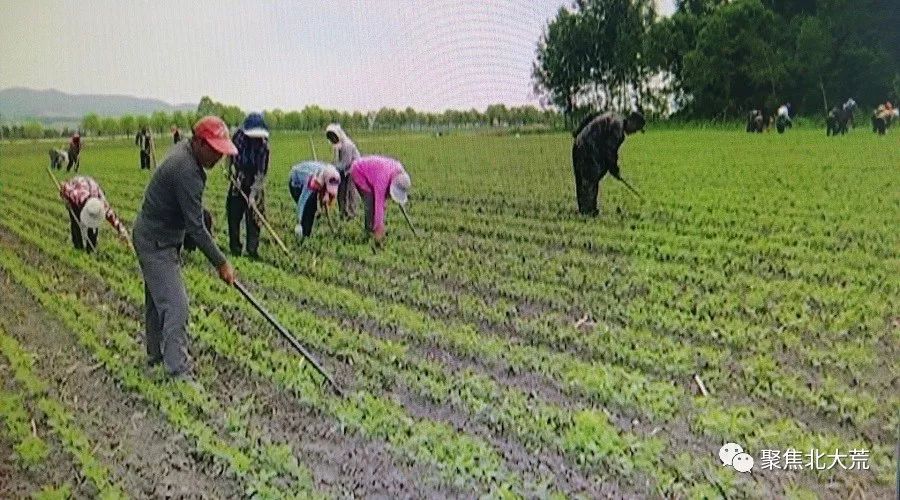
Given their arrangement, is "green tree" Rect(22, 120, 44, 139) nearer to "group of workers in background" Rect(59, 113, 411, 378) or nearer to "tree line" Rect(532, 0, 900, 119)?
"group of workers in background" Rect(59, 113, 411, 378)

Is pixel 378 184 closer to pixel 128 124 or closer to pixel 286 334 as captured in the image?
pixel 286 334

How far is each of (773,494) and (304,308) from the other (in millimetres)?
999

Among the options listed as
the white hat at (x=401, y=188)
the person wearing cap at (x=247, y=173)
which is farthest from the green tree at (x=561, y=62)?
the person wearing cap at (x=247, y=173)

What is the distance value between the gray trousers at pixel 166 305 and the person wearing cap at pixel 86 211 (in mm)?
121

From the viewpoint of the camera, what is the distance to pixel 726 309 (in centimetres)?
193

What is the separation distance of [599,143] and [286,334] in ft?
2.45

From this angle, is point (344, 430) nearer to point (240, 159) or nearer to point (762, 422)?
point (240, 159)

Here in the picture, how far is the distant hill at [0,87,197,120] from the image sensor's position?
2125mm

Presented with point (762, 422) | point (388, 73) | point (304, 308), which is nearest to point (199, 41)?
point (388, 73)

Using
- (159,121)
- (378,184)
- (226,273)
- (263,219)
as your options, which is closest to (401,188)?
(378,184)

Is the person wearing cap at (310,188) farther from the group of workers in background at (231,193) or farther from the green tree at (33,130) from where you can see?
the green tree at (33,130)

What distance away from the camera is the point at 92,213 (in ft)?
7.10

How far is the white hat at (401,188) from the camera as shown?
2086 millimetres

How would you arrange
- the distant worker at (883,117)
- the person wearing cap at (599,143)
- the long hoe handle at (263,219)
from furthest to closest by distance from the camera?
the long hoe handle at (263,219)
the person wearing cap at (599,143)
the distant worker at (883,117)
